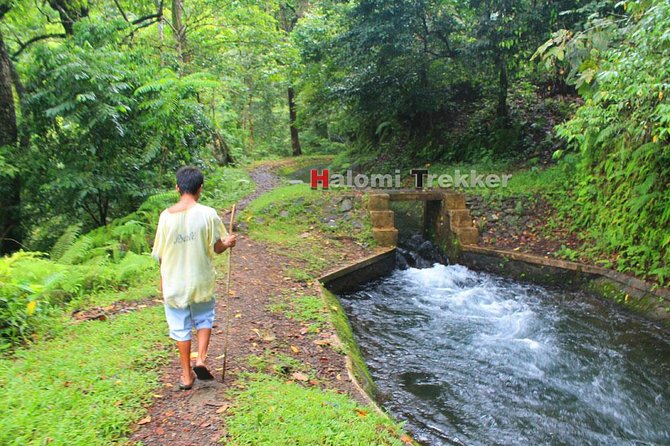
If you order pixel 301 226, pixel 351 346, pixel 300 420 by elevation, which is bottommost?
pixel 351 346

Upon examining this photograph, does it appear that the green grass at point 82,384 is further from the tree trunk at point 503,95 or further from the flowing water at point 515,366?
the tree trunk at point 503,95

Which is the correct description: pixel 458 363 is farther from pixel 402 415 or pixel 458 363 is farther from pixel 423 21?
pixel 423 21

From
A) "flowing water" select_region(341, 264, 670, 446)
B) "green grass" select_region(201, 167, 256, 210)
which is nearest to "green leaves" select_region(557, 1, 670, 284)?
"flowing water" select_region(341, 264, 670, 446)

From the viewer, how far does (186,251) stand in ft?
11.7

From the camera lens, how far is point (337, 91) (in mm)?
14164

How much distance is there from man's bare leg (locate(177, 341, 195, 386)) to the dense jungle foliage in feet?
7.24

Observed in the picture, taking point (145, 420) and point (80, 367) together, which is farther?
point (80, 367)

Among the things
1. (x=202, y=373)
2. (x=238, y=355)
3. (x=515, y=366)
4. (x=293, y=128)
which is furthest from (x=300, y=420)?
(x=293, y=128)

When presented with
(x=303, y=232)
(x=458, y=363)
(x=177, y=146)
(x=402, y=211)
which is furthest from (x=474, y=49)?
(x=458, y=363)

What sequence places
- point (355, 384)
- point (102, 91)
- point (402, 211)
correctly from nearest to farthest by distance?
point (355, 384) < point (102, 91) < point (402, 211)

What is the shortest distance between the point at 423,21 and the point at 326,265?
813cm

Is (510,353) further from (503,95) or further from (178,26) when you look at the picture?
(178,26)

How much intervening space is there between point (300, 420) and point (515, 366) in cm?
379

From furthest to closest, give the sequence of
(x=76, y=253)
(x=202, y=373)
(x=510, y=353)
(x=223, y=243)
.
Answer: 1. (x=76, y=253)
2. (x=510, y=353)
3. (x=202, y=373)
4. (x=223, y=243)
